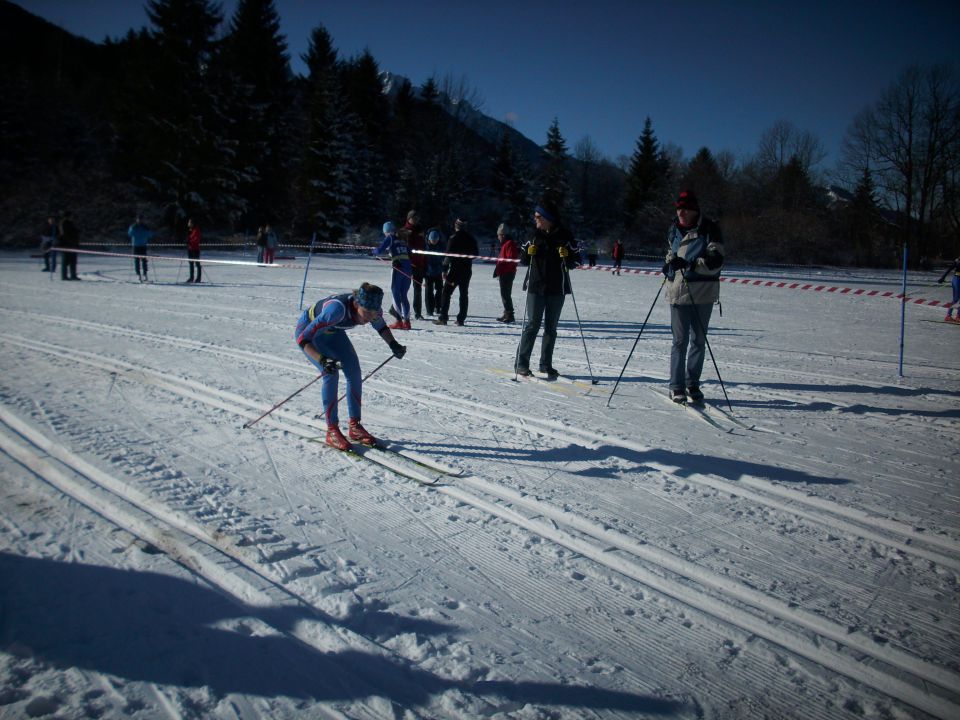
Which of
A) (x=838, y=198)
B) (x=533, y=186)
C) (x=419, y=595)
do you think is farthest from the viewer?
(x=533, y=186)

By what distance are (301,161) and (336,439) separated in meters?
43.8

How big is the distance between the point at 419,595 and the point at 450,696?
659 millimetres

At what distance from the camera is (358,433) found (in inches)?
191

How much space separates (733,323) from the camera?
464 inches

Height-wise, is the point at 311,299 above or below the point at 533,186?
below

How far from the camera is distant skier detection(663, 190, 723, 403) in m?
5.74

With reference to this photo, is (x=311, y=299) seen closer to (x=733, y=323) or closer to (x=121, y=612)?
(x=733, y=323)

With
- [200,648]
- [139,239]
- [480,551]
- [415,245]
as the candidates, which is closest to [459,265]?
[415,245]

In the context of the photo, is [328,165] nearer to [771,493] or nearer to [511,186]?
Result: [511,186]

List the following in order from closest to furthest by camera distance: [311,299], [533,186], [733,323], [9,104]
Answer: [733,323], [311,299], [9,104], [533,186]

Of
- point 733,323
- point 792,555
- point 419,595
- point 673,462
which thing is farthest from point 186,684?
point 733,323

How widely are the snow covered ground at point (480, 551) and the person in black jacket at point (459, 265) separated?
385 centimetres

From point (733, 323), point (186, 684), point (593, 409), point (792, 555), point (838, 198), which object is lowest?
point (186, 684)

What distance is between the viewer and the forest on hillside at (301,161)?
3472cm
